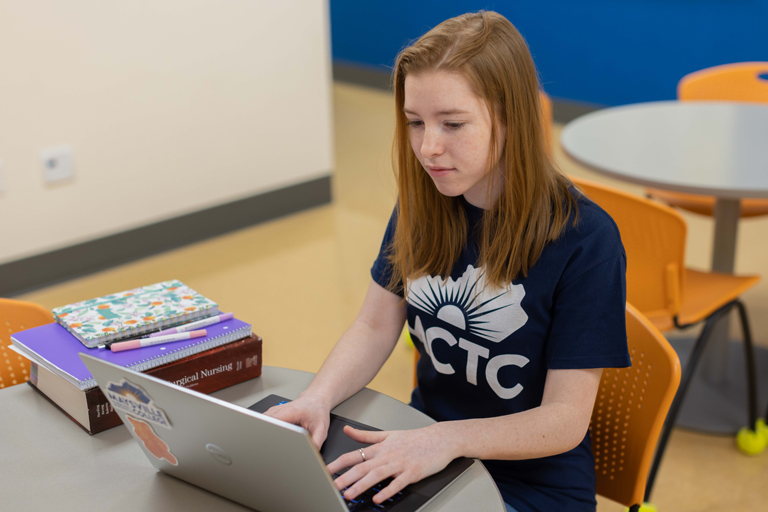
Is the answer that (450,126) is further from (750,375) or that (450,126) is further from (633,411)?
(750,375)

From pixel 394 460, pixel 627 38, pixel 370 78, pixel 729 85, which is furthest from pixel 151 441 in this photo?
pixel 370 78

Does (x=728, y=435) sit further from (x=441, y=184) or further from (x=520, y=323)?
(x=441, y=184)

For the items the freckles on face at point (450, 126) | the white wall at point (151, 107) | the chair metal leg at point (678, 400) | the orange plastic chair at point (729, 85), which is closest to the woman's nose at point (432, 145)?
the freckles on face at point (450, 126)

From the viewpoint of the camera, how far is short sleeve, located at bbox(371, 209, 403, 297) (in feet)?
4.04

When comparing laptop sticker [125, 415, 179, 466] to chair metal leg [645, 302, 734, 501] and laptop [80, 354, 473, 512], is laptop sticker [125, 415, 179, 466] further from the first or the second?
chair metal leg [645, 302, 734, 501]

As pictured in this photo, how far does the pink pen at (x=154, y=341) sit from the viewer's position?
3.33 feet

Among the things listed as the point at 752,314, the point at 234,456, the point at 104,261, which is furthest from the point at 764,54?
the point at 234,456

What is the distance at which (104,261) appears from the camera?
3.29 m

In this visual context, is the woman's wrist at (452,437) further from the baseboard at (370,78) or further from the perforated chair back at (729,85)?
the baseboard at (370,78)

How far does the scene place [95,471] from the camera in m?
0.91

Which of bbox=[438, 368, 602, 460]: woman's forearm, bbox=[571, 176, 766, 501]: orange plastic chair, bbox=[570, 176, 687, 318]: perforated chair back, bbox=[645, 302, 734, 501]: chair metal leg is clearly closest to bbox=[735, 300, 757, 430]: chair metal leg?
bbox=[571, 176, 766, 501]: orange plastic chair

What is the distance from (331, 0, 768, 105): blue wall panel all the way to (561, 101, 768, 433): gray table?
6.86 ft

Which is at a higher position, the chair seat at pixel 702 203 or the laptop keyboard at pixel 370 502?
the laptop keyboard at pixel 370 502

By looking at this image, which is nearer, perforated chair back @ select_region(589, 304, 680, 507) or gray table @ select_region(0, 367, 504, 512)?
gray table @ select_region(0, 367, 504, 512)
